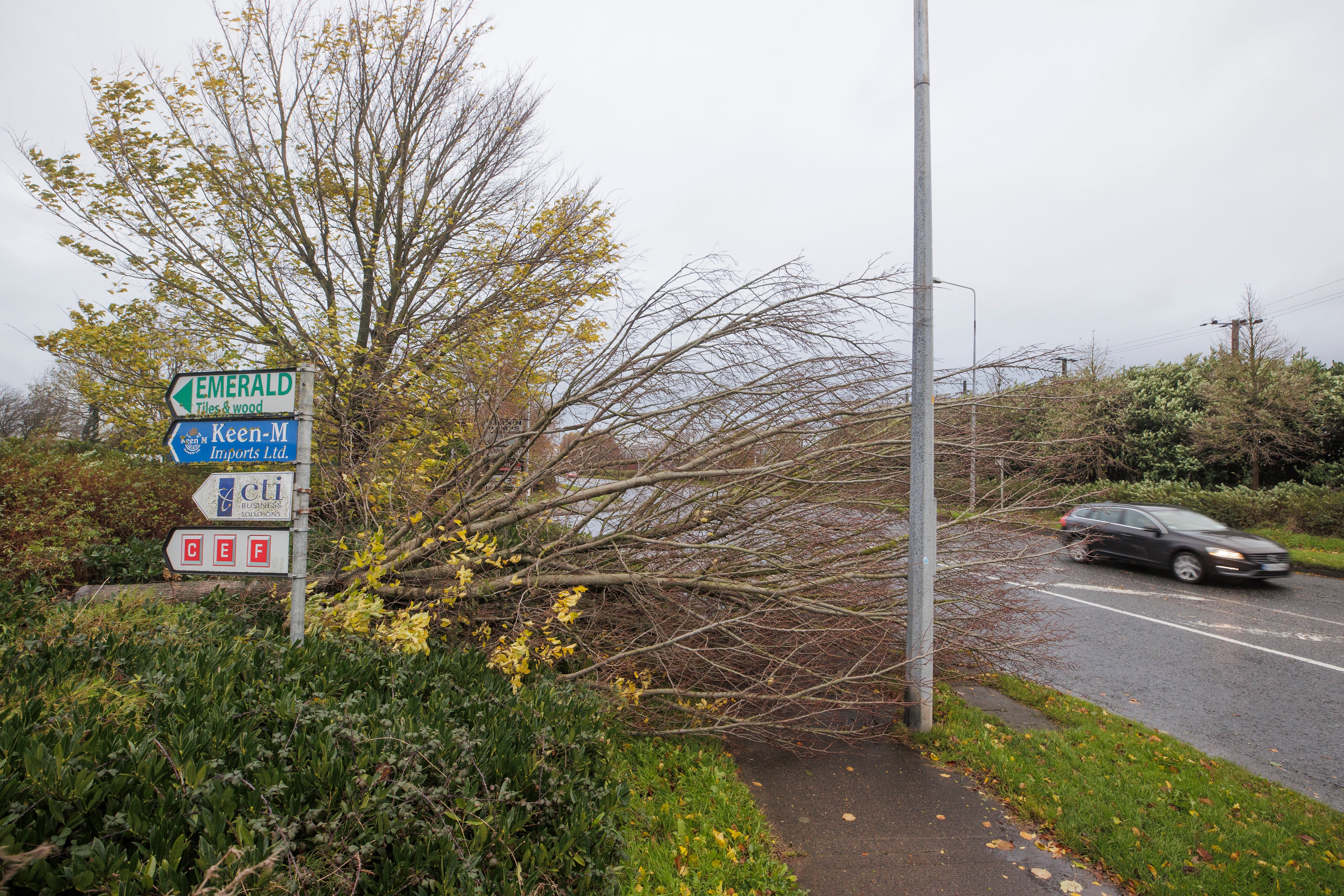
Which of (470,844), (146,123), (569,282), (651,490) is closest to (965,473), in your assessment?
(651,490)

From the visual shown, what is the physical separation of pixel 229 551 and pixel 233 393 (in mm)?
805

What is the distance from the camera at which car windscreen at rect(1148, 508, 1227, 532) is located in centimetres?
1143

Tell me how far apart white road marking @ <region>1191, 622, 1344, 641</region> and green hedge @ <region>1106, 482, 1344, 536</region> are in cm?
652

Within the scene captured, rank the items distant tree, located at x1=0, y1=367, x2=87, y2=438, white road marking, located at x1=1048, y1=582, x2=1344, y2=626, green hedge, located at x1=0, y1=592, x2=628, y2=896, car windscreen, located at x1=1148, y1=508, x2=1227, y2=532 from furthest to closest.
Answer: distant tree, located at x1=0, y1=367, x2=87, y2=438
car windscreen, located at x1=1148, y1=508, x2=1227, y2=532
white road marking, located at x1=1048, y1=582, x2=1344, y2=626
green hedge, located at x1=0, y1=592, x2=628, y2=896

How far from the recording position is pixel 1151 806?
12.6 ft

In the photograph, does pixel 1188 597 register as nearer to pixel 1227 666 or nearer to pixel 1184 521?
pixel 1184 521

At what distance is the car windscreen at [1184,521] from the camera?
11430 millimetres

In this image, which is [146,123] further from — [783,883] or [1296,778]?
[1296,778]

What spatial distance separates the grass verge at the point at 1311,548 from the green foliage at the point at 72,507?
16564mm

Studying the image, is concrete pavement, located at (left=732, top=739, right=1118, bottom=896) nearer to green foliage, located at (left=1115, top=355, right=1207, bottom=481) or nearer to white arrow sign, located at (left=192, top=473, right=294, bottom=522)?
white arrow sign, located at (left=192, top=473, right=294, bottom=522)

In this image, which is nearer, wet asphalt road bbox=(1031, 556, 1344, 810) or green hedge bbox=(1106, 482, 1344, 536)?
wet asphalt road bbox=(1031, 556, 1344, 810)

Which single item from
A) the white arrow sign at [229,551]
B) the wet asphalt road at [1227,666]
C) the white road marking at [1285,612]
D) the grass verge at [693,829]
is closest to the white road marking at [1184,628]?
the wet asphalt road at [1227,666]

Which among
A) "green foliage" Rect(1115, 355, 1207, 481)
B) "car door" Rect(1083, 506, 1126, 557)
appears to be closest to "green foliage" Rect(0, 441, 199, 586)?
"car door" Rect(1083, 506, 1126, 557)

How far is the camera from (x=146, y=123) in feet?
22.6
